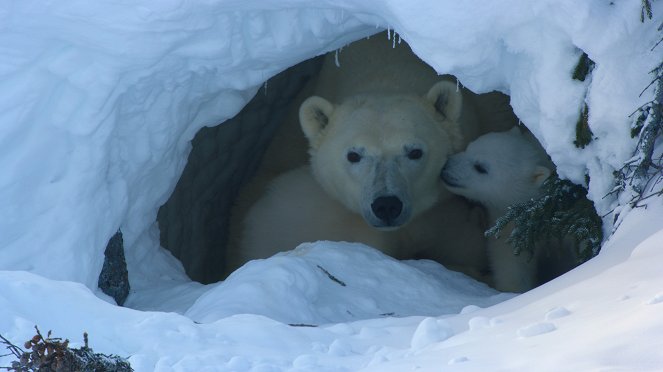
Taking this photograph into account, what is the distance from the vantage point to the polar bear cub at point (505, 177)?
17.9ft

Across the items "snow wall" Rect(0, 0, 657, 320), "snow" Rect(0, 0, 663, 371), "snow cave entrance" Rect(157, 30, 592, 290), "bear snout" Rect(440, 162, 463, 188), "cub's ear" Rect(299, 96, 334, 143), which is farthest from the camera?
"snow cave entrance" Rect(157, 30, 592, 290)

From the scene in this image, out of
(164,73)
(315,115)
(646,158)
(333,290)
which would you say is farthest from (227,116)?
(646,158)

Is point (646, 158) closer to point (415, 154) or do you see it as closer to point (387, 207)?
point (387, 207)

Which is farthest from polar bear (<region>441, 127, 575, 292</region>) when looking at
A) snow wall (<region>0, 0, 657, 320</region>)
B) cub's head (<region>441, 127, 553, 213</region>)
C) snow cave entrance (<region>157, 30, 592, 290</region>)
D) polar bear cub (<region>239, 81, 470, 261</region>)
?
snow wall (<region>0, 0, 657, 320</region>)

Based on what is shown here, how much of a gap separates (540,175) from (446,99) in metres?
0.88

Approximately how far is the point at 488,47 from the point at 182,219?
10.6 feet

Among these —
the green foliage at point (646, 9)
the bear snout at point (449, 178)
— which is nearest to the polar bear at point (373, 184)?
the bear snout at point (449, 178)

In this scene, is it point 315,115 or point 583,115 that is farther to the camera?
point 315,115

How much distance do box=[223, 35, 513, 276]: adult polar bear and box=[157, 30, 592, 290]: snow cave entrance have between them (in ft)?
1.02

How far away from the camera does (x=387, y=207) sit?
5219mm

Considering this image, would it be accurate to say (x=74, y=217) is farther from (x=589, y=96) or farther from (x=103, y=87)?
(x=589, y=96)

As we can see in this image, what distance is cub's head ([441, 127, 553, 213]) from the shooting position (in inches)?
215

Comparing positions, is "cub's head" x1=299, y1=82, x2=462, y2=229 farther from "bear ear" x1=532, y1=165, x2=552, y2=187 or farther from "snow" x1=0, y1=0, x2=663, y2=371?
"bear ear" x1=532, y1=165, x2=552, y2=187

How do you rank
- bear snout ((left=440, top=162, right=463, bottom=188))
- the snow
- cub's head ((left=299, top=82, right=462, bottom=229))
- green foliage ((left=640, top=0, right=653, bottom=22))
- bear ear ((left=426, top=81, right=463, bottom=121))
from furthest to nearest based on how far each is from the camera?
bear ear ((left=426, top=81, right=463, bottom=121))
bear snout ((left=440, top=162, right=463, bottom=188))
cub's head ((left=299, top=82, right=462, bottom=229))
green foliage ((left=640, top=0, right=653, bottom=22))
the snow
